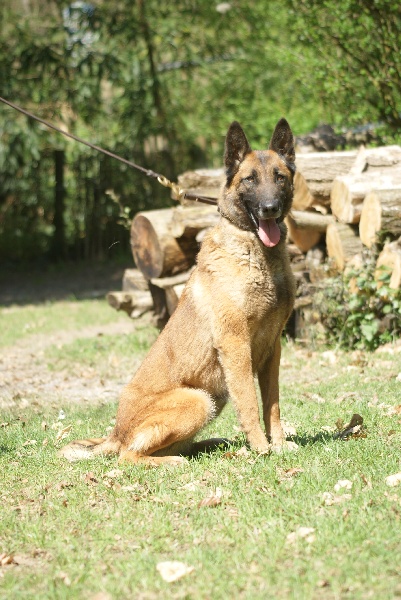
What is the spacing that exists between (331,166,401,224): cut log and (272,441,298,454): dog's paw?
3832 mm

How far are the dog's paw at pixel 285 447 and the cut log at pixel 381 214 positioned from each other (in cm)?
367

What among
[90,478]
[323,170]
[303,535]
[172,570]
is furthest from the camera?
[323,170]

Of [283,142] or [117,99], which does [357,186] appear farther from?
[117,99]

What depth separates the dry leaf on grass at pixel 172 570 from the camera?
3115mm

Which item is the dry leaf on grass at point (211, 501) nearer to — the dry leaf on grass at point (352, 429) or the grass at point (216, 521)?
the grass at point (216, 521)

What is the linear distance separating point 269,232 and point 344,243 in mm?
3698

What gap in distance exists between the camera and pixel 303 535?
338cm

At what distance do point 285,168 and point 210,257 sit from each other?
2.37 ft

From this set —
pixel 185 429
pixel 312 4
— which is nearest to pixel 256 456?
pixel 185 429

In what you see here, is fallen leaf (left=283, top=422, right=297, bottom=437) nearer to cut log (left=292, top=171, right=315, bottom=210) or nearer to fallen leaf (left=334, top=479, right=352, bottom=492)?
fallen leaf (left=334, top=479, right=352, bottom=492)

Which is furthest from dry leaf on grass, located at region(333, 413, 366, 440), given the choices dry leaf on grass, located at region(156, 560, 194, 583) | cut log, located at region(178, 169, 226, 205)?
cut log, located at region(178, 169, 226, 205)

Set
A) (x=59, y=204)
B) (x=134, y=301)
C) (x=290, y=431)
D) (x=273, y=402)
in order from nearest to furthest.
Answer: (x=273, y=402)
(x=290, y=431)
(x=134, y=301)
(x=59, y=204)

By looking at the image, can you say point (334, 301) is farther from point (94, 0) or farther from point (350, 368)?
point (94, 0)

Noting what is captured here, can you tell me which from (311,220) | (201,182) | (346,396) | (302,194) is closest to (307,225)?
(311,220)
